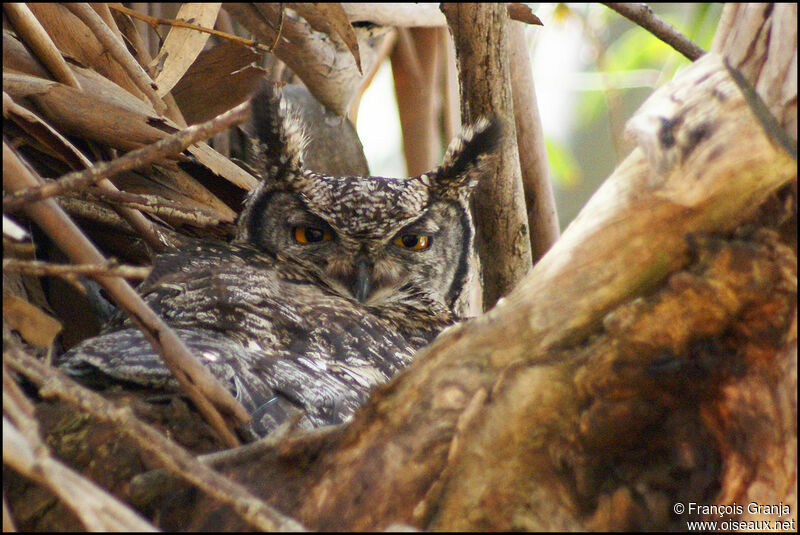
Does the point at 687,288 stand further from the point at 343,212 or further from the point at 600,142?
the point at 600,142

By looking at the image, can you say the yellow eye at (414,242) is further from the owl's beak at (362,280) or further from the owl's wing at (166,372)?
the owl's wing at (166,372)

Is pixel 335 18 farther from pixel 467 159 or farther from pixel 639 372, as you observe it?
pixel 639 372

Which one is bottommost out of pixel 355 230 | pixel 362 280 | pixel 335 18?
pixel 362 280

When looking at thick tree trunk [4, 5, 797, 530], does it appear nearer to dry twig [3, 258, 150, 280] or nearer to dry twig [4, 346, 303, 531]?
dry twig [4, 346, 303, 531]

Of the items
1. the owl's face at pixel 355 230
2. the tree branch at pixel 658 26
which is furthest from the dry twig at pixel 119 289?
the tree branch at pixel 658 26

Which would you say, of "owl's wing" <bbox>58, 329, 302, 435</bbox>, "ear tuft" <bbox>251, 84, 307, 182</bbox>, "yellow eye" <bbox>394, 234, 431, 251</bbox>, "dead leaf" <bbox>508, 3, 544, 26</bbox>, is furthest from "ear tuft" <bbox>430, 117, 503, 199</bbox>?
"owl's wing" <bbox>58, 329, 302, 435</bbox>

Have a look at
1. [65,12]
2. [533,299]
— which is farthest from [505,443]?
[65,12]

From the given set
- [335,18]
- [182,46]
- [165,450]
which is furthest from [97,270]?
[182,46]

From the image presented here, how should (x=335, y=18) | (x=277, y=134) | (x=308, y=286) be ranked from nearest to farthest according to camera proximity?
(x=335, y=18)
(x=308, y=286)
(x=277, y=134)
